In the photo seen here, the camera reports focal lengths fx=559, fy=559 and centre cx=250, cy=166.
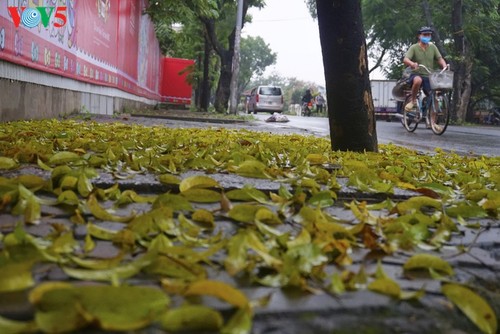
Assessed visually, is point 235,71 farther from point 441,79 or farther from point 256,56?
point 256,56

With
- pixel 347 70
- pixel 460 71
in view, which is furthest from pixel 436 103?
pixel 460 71

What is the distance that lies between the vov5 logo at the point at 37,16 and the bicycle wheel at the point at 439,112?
6107mm

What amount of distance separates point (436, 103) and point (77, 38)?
5.95 metres

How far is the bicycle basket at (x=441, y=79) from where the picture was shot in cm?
920

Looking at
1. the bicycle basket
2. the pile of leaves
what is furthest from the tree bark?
the pile of leaves

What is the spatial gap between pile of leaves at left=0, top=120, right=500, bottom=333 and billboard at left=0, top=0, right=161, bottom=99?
316 centimetres

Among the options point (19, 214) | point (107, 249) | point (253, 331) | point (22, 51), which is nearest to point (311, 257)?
point (253, 331)

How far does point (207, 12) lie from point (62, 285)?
9.60m

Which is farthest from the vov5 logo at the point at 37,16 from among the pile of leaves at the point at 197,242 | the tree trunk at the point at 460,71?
the tree trunk at the point at 460,71

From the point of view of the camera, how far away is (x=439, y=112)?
9.72 m

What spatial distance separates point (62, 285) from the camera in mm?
1024

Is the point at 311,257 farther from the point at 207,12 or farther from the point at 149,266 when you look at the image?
the point at 207,12

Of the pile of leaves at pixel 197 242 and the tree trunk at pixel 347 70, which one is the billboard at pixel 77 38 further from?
the pile of leaves at pixel 197 242

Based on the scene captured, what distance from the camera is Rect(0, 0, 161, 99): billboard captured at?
17.8ft
